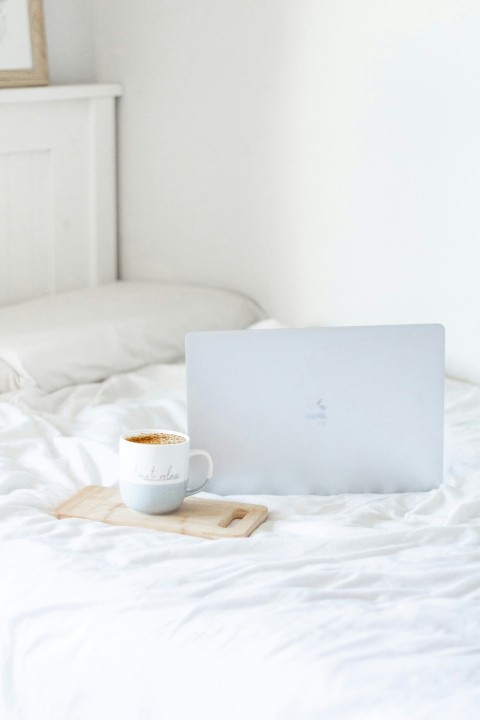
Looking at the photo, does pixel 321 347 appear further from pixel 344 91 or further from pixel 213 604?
pixel 344 91

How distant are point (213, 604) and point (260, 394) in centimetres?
39

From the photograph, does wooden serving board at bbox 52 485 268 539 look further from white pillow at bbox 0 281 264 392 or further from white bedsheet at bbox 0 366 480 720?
white pillow at bbox 0 281 264 392

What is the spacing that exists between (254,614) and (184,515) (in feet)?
0.89

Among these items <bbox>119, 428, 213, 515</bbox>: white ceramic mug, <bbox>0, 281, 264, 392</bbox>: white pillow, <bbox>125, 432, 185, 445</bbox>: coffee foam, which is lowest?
<bbox>0, 281, 264, 392</bbox>: white pillow

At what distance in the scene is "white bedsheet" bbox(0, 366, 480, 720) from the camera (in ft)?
3.05

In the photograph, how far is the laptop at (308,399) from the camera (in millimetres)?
1374

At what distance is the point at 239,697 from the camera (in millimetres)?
945

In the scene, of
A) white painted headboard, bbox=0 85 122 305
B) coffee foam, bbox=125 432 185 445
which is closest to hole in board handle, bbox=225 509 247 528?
coffee foam, bbox=125 432 185 445

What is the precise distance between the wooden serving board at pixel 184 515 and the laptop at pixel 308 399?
0.09 meters

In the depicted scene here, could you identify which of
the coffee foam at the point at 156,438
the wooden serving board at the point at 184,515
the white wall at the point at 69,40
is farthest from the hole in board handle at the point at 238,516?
the white wall at the point at 69,40

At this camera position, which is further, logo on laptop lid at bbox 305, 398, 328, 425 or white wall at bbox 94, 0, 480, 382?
white wall at bbox 94, 0, 480, 382

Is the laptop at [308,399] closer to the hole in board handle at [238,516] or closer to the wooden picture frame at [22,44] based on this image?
the hole in board handle at [238,516]

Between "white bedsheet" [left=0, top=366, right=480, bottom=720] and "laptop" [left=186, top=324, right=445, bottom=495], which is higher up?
"laptop" [left=186, top=324, right=445, bottom=495]

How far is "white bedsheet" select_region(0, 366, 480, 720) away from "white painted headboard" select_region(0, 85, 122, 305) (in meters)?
1.13
